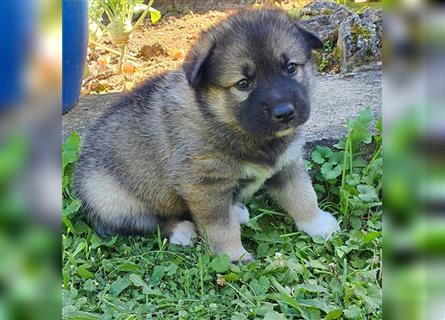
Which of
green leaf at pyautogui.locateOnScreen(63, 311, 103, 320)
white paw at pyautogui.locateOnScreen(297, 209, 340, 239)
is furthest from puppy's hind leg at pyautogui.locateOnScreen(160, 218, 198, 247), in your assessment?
green leaf at pyautogui.locateOnScreen(63, 311, 103, 320)

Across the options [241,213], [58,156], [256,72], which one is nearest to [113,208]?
[241,213]

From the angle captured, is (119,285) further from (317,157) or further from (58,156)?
(58,156)

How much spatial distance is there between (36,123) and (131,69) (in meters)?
4.23

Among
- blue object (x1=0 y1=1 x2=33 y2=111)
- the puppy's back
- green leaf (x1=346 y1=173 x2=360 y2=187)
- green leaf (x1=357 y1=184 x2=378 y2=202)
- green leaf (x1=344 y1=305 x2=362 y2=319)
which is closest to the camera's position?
blue object (x1=0 y1=1 x2=33 y2=111)

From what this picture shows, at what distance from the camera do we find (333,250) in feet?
8.50

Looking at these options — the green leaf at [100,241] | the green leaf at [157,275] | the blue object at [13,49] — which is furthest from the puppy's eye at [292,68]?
the blue object at [13,49]

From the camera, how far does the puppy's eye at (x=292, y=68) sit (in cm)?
229

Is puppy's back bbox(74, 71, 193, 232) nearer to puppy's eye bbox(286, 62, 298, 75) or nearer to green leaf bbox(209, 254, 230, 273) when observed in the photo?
green leaf bbox(209, 254, 230, 273)

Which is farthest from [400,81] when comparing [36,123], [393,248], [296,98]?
[296,98]

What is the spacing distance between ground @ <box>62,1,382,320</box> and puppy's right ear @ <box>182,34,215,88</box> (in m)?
0.73

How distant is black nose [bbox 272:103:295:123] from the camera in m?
2.16

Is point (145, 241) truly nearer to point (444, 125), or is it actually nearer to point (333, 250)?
point (333, 250)

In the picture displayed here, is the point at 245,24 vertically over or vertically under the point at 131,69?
over

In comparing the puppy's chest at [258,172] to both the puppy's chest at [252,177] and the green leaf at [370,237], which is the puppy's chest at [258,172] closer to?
the puppy's chest at [252,177]
